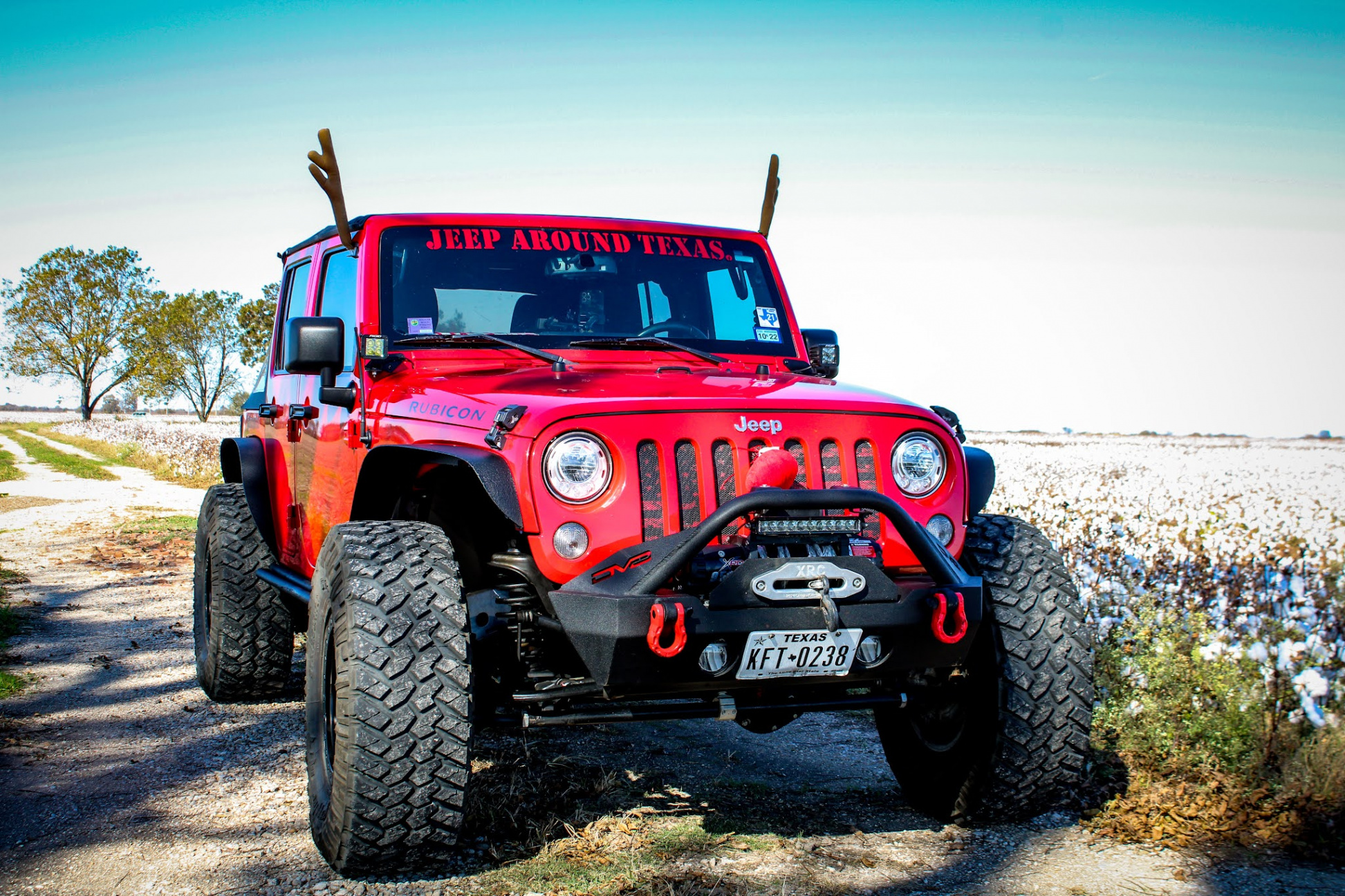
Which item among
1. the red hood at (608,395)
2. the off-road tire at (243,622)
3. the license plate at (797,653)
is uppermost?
the red hood at (608,395)

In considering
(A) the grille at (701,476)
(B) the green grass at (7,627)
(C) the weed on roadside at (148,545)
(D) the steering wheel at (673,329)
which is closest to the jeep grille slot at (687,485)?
(A) the grille at (701,476)

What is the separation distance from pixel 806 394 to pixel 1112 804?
→ 1850 mm

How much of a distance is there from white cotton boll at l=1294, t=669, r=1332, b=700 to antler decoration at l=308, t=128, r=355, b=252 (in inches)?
155

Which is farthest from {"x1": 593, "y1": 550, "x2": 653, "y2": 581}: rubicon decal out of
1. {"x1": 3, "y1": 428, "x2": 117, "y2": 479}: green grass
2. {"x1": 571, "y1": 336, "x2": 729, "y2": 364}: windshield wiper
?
{"x1": 3, "y1": 428, "x2": 117, "y2": 479}: green grass

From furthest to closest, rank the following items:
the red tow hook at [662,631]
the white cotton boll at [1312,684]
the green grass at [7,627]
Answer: the green grass at [7,627], the white cotton boll at [1312,684], the red tow hook at [662,631]

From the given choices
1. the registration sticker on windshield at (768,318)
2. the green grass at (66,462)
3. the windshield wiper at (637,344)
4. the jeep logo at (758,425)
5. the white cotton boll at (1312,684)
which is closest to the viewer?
the jeep logo at (758,425)

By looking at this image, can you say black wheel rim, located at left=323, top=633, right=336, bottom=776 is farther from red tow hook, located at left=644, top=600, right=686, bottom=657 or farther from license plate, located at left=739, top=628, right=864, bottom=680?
license plate, located at left=739, top=628, right=864, bottom=680

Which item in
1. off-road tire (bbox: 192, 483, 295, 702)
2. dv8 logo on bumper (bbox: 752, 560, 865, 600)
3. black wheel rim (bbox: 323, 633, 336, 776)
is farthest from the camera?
off-road tire (bbox: 192, 483, 295, 702)

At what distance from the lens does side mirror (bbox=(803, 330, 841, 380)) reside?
4.56 meters

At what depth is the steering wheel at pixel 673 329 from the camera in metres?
4.34

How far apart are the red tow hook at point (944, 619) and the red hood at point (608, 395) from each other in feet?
2.19

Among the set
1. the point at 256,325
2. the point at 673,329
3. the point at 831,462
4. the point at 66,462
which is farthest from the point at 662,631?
the point at 256,325

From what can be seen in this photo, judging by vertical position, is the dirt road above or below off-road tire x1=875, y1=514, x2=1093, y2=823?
below

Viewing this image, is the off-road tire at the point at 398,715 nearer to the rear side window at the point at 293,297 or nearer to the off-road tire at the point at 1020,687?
the off-road tire at the point at 1020,687
